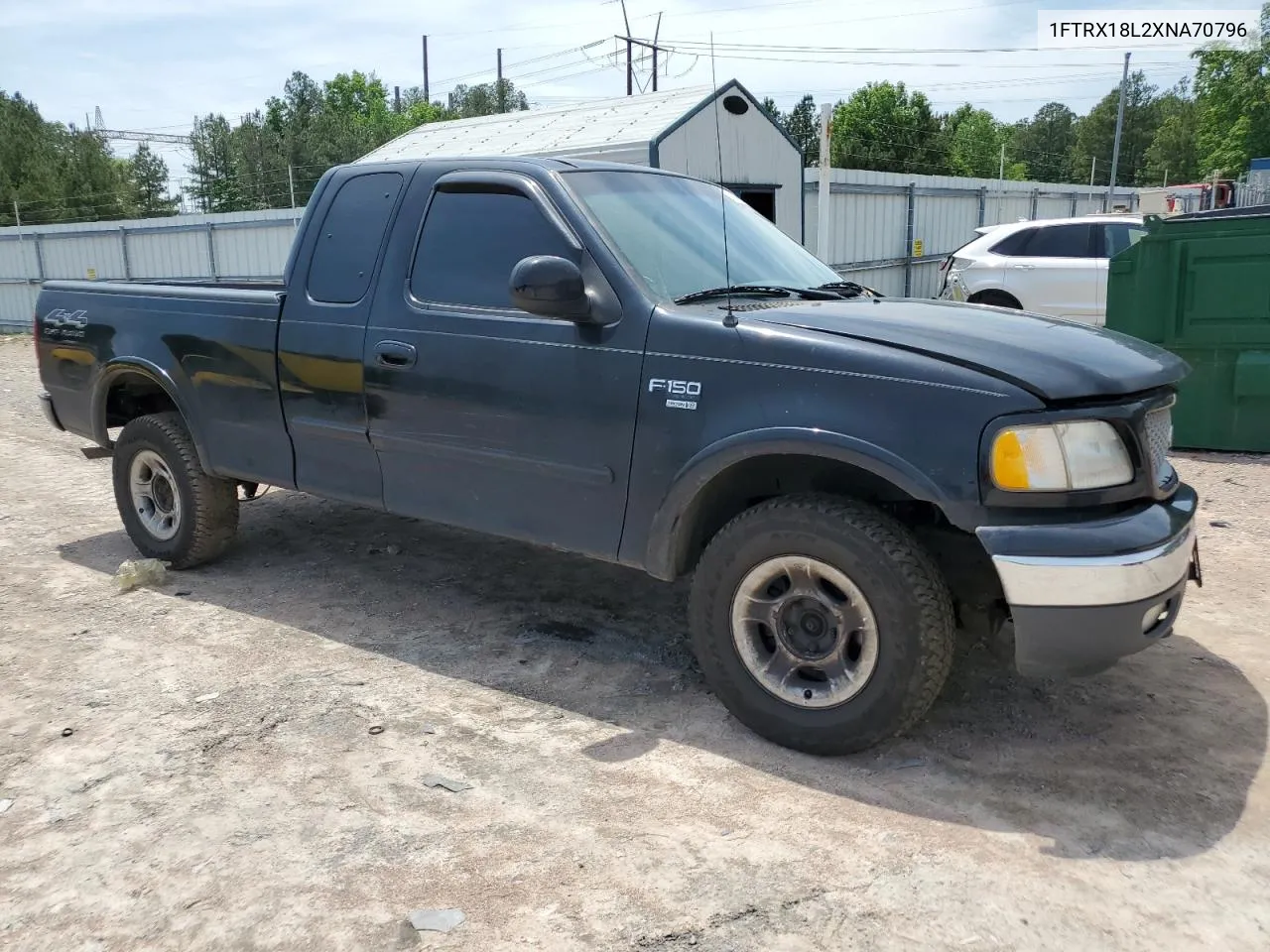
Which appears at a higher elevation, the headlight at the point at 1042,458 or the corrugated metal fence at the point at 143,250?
the corrugated metal fence at the point at 143,250

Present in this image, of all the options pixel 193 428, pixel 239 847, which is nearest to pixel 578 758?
pixel 239 847

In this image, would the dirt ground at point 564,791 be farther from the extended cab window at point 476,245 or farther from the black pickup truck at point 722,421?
the extended cab window at point 476,245

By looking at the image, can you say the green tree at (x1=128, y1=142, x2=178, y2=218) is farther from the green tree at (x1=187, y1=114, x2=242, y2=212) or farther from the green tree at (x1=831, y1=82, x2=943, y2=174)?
the green tree at (x1=831, y1=82, x2=943, y2=174)

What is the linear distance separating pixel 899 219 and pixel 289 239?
1126 cm

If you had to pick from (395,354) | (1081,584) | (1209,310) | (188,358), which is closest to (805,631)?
(1081,584)

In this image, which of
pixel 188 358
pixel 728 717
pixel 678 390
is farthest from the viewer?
pixel 188 358

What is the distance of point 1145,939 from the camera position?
2.54 meters

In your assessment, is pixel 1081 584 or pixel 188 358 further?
pixel 188 358

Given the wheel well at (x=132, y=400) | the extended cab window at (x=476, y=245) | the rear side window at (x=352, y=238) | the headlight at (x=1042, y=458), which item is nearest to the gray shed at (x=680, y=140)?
the wheel well at (x=132, y=400)

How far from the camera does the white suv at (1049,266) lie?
12.2 m

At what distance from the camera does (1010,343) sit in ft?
10.8

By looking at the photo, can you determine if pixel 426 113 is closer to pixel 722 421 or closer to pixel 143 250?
pixel 143 250

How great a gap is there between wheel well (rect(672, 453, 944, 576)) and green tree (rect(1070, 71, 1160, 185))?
102 meters

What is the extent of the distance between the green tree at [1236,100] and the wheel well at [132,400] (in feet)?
194
